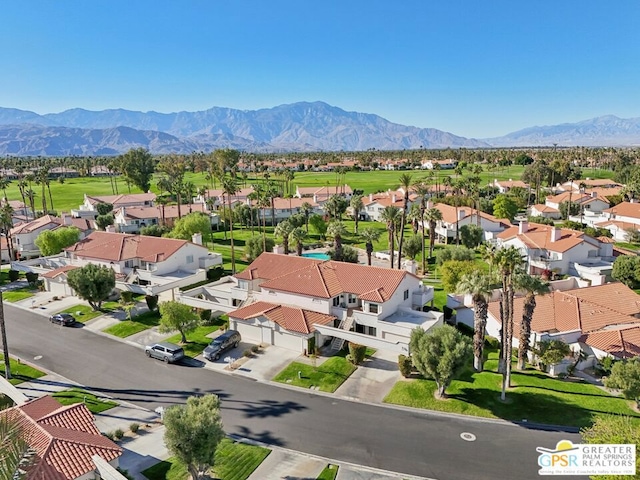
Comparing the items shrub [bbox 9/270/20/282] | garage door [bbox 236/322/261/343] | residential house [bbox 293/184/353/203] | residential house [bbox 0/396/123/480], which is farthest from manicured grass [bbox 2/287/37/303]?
residential house [bbox 293/184/353/203]

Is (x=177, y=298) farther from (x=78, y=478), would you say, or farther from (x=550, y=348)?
(x=550, y=348)

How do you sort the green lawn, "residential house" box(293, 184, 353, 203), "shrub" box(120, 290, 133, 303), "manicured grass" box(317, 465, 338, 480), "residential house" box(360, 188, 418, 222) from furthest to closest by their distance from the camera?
"residential house" box(293, 184, 353, 203) < "residential house" box(360, 188, 418, 222) < "shrub" box(120, 290, 133, 303) < the green lawn < "manicured grass" box(317, 465, 338, 480)

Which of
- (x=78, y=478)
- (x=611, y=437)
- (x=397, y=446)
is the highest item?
(x=611, y=437)

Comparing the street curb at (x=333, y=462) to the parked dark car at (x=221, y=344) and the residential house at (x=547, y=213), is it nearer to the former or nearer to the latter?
the parked dark car at (x=221, y=344)

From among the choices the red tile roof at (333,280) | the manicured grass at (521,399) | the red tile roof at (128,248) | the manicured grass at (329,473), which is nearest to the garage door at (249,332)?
the red tile roof at (333,280)

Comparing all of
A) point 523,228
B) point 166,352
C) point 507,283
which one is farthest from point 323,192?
point 507,283

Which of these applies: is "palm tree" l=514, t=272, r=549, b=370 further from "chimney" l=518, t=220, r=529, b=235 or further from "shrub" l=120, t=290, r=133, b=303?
"shrub" l=120, t=290, r=133, b=303

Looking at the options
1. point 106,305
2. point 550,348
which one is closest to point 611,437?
point 550,348
